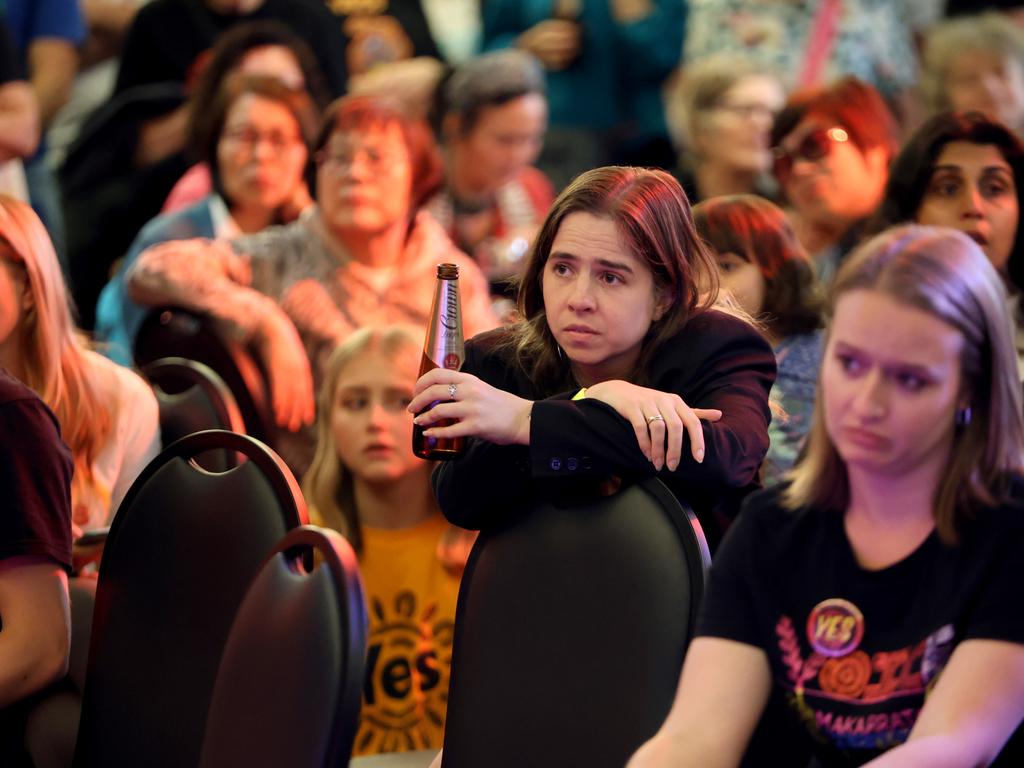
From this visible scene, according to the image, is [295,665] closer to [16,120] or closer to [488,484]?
[488,484]

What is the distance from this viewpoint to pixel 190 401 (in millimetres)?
3107

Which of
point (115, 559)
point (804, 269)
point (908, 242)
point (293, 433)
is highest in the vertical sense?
point (908, 242)

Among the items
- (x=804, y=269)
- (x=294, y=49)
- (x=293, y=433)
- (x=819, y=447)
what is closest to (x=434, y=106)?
(x=294, y=49)

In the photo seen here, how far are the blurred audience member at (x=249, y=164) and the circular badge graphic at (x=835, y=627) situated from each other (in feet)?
10.8

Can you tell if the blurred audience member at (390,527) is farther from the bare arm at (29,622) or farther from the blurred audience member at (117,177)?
the blurred audience member at (117,177)

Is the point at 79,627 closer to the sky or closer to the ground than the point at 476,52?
closer to the ground

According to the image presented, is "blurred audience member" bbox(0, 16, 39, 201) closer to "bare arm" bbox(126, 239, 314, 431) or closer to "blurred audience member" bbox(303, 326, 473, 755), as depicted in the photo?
"bare arm" bbox(126, 239, 314, 431)

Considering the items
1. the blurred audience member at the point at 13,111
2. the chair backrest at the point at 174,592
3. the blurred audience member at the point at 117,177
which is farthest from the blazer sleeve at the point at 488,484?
the blurred audience member at the point at 117,177

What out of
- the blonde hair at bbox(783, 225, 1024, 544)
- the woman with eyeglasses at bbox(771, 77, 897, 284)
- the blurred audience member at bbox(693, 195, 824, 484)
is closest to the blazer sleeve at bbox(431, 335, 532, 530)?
the blonde hair at bbox(783, 225, 1024, 544)

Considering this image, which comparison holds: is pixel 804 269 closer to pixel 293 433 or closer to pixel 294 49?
pixel 293 433

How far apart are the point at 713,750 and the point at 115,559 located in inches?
38.6

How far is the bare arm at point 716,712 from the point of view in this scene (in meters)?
1.72

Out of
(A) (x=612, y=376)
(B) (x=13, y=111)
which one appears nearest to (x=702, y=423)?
(A) (x=612, y=376)

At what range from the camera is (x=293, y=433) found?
3.88 m
